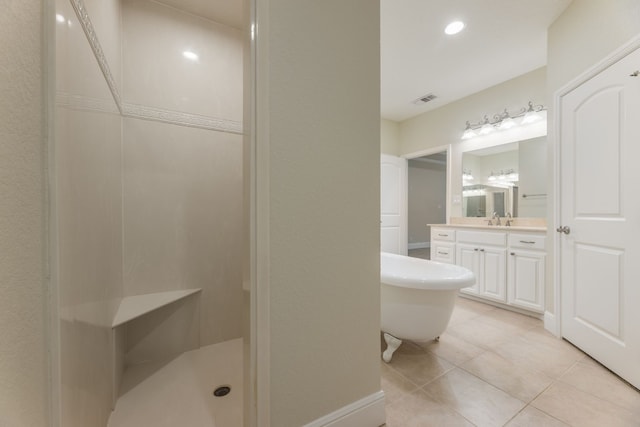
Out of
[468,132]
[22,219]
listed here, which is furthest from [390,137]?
[22,219]

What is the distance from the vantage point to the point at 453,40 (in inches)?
90.3

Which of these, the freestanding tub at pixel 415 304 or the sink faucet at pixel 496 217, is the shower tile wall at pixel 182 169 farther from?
the sink faucet at pixel 496 217

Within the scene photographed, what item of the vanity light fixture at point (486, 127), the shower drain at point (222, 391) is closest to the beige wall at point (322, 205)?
Result: the shower drain at point (222, 391)

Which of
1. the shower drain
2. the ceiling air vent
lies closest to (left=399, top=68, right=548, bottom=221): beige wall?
the ceiling air vent

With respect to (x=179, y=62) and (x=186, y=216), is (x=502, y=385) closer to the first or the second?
(x=186, y=216)

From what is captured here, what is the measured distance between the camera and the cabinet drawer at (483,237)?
8.37ft

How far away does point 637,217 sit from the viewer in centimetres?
141

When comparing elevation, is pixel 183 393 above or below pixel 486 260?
below

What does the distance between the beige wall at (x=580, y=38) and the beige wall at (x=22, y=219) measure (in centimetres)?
268

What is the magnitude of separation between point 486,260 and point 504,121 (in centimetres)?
164

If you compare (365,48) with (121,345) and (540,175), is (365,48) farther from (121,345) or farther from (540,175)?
(540,175)

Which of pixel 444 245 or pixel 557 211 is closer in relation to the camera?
pixel 557 211

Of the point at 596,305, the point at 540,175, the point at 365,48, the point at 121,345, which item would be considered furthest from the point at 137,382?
the point at 540,175

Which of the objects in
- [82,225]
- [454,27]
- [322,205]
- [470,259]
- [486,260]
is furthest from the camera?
[470,259]
